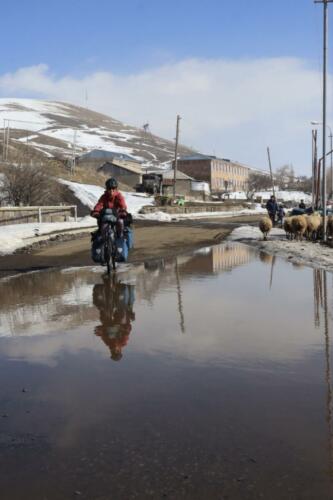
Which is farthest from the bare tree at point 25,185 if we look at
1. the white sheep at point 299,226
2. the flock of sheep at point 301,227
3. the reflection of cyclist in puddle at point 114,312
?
the reflection of cyclist in puddle at point 114,312

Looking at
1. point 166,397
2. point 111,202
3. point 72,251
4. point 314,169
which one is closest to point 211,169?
point 314,169

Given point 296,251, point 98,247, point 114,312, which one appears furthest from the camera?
point 296,251

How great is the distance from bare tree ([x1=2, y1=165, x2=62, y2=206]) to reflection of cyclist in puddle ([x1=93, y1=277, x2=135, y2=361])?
2642 centimetres

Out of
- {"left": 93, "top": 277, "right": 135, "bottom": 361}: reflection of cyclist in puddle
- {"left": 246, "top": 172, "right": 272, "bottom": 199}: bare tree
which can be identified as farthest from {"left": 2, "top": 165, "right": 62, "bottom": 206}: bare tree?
{"left": 246, "top": 172, "right": 272, "bottom": 199}: bare tree

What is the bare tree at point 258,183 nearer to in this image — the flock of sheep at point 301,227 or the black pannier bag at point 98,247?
the flock of sheep at point 301,227

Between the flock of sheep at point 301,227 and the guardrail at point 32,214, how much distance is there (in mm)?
12184

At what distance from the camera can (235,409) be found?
4.27 meters

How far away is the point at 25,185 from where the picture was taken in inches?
1430

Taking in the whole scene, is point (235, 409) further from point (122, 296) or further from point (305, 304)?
point (122, 296)

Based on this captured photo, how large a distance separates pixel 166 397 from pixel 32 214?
26719 mm

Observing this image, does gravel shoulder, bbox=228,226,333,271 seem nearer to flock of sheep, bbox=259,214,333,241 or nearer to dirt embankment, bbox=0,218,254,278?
flock of sheep, bbox=259,214,333,241

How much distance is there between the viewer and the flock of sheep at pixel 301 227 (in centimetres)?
2223

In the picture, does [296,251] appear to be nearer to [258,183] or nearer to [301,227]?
[301,227]

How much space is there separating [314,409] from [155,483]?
1552mm
